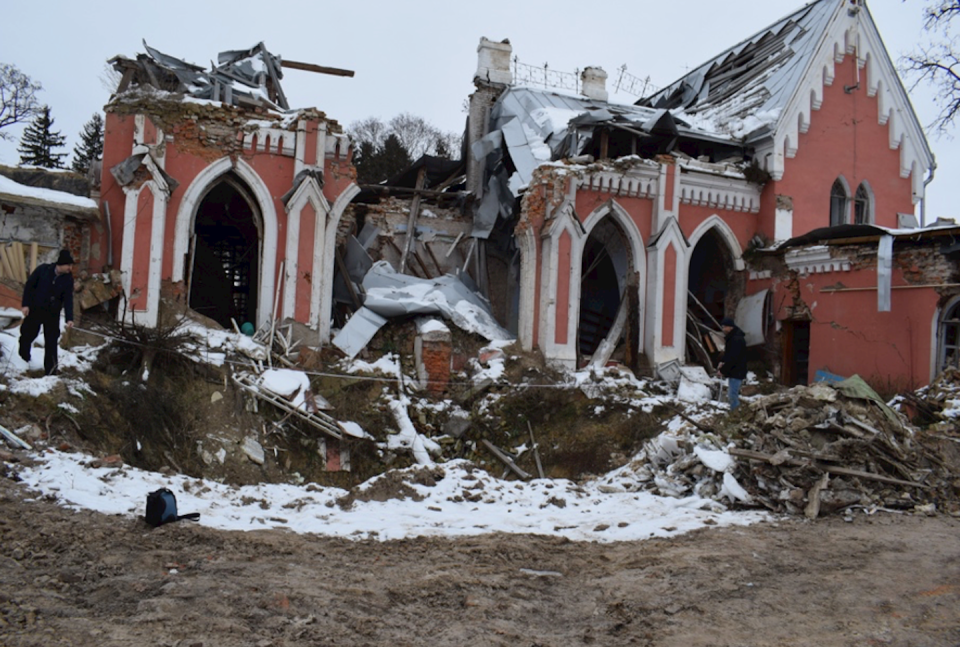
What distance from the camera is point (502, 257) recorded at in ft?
63.5

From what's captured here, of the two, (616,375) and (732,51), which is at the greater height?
(732,51)

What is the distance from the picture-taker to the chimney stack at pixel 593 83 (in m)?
22.0

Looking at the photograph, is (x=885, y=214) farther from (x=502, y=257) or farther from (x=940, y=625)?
(x=940, y=625)

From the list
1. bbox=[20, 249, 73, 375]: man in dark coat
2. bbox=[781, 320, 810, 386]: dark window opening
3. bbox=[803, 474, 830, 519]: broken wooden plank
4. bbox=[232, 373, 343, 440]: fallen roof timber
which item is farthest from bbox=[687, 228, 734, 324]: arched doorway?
bbox=[20, 249, 73, 375]: man in dark coat

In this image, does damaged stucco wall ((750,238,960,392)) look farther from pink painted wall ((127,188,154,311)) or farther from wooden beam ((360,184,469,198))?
pink painted wall ((127,188,154,311))

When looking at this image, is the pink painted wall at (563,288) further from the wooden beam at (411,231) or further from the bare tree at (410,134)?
the bare tree at (410,134)

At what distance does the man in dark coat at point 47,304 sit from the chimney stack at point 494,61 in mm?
14151

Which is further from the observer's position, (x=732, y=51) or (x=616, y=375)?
(x=732, y=51)

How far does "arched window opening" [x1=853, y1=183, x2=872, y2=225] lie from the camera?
19.4 metres

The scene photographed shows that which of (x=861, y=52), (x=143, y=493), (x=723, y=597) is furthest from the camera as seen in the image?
(x=861, y=52)

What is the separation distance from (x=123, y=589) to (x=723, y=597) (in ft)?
13.1

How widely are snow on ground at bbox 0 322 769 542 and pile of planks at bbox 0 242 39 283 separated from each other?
8.01 ft

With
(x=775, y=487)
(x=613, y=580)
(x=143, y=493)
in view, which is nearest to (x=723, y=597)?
(x=613, y=580)

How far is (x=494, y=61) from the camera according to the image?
2134cm
